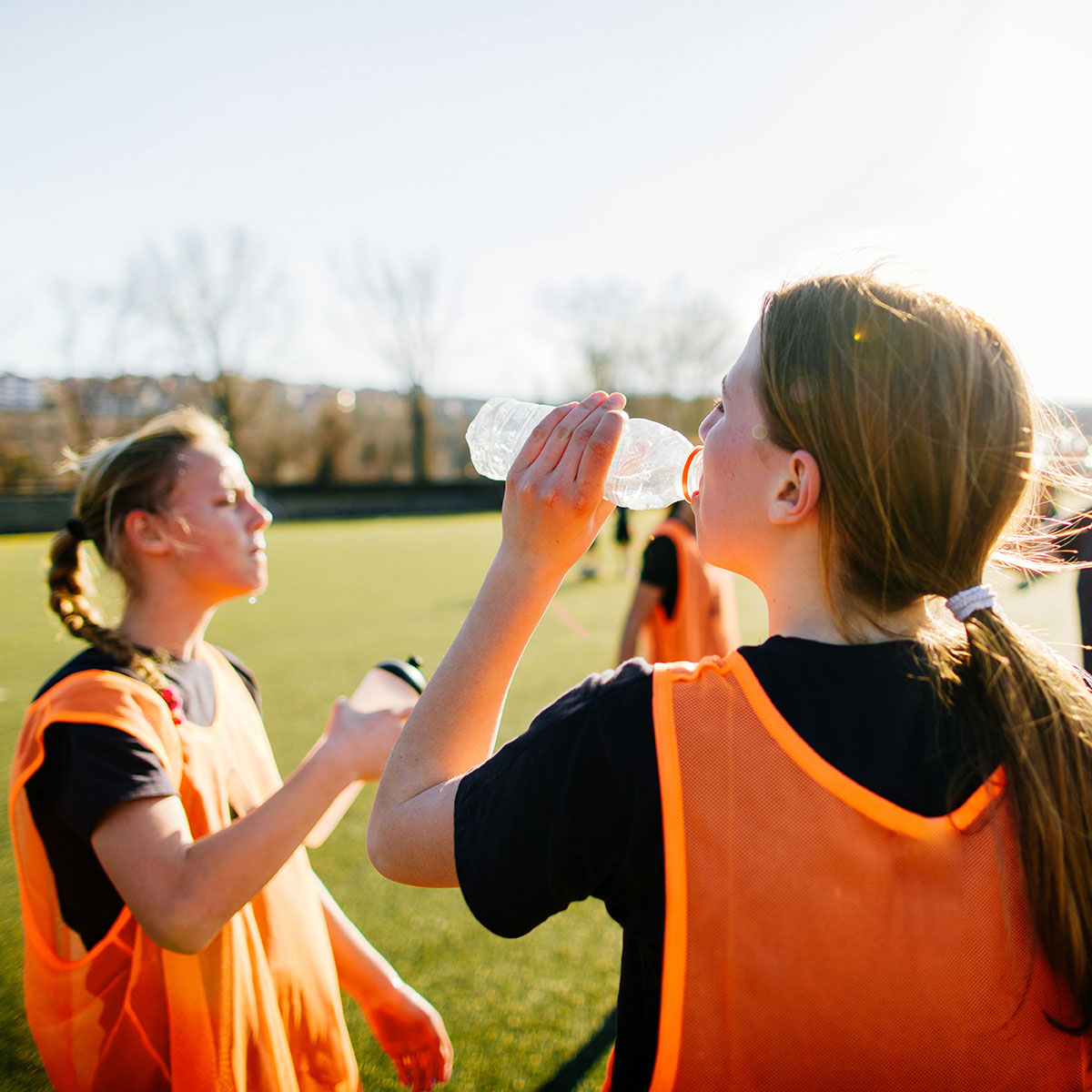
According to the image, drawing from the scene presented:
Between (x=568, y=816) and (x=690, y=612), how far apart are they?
2957 millimetres

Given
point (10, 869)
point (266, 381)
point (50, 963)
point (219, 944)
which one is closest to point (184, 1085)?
point (219, 944)

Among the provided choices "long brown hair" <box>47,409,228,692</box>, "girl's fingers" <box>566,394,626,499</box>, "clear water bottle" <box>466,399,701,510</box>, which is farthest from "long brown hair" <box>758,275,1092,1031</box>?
"long brown hair" <box>47,409,228,692</box>

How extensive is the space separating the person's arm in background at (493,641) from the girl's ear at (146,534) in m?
1.36

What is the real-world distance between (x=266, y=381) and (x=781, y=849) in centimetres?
5183

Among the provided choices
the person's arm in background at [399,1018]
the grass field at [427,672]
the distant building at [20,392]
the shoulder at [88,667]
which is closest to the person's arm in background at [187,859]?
the shoulder at [88,667]

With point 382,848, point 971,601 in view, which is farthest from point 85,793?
point 971,601

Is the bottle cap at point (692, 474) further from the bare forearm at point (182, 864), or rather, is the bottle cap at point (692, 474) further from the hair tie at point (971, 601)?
the bare forearm at point (182, 864)

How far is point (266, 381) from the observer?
4862 centimetres

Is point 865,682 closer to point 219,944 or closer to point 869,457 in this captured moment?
point 869,457

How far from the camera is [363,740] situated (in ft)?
5.92

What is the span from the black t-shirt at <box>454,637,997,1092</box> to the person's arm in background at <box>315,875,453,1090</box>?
1.32 metres

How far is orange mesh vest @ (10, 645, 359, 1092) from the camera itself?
1.69 m

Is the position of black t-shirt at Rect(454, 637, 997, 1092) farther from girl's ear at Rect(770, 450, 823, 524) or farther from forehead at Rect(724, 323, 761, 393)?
forehead at Rect(724, 323, 761, 393)

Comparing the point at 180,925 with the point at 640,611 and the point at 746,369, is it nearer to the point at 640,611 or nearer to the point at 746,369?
the point at 746,369
